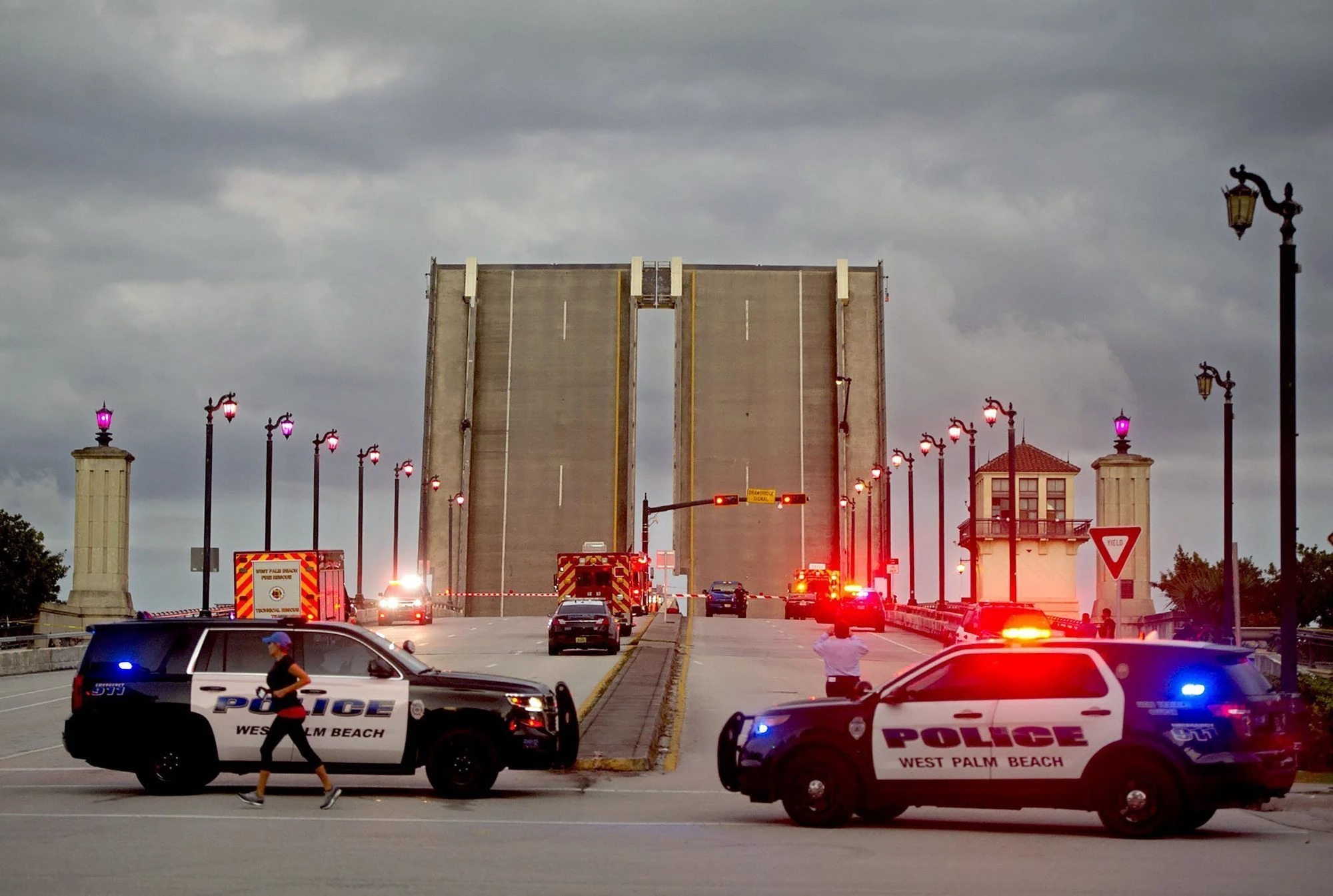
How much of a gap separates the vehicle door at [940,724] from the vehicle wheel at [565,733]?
3.68 m

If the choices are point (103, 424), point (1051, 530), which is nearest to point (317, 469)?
point (103, 424)

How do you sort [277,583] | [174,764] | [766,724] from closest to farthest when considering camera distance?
1. [766,724]
2. [174,764]
3. [277,583]

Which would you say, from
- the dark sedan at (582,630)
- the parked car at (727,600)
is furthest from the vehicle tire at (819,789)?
the parked car at (727,600)

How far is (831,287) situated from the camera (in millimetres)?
81375

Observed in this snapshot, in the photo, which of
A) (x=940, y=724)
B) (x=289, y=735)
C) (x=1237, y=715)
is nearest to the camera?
(x=1237, y=715)

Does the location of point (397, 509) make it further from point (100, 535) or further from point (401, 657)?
point (401, 657)

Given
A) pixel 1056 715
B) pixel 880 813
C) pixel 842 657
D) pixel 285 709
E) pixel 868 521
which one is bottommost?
pixel 880 813

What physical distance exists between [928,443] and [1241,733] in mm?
55304

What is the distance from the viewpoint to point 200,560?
45.7 metres

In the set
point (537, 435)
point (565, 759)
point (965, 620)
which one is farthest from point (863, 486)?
point (565, 759)

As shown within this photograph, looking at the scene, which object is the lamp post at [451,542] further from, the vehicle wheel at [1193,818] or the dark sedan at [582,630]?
the vehicle wheel at [1193,818]

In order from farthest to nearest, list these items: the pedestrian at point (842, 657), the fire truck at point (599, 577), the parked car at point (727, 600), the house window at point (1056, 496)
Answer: the house window at point (1056, 496) → the parked car at point (727, 600) → the fire truck at point (599, 577) → the pedestrian at point (842, 657)

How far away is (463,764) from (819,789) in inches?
146

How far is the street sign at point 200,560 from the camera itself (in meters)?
45.6
